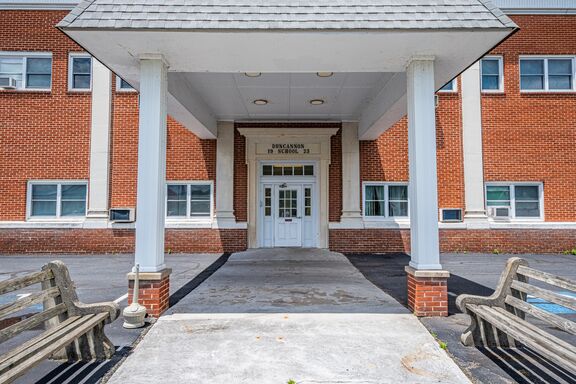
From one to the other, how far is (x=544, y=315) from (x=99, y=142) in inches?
492

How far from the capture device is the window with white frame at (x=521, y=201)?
12.5m

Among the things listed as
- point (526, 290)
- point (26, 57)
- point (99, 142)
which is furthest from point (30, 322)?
point (26, 57)

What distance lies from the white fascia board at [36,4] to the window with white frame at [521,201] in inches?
594

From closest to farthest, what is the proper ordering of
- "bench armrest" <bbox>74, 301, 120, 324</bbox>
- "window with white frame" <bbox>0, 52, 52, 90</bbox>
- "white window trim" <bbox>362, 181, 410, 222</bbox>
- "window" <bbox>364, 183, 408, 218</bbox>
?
"bench armrest" <bbox>74, 301, 120, 324</bbox> → "window with white frame" <bbox>0, 52, 52, 90</bbox> → "white window trim" <bbox>362, 181, 410, 222</bbox> → "window" <bbox>364, 183, 408, 218</bbox>

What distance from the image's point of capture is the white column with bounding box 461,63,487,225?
40.6ft

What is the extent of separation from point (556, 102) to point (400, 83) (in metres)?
8.46

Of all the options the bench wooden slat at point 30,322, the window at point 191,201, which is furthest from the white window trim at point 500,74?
the bench wooden slat at point 30,322

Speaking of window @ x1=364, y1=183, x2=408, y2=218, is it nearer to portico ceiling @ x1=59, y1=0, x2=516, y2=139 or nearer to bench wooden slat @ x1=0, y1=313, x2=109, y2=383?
portico ceiling @ x1=59, y1=0, x2=516, y2=139

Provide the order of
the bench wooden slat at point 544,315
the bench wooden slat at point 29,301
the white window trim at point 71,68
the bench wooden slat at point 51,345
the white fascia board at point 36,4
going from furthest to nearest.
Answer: the white window trim at point 71,68, the white fascia board at point 36,4, the bench wooden slat at point 544,315, the bench wooden slat at point 29,301, the bench wooden slat at point 51,345

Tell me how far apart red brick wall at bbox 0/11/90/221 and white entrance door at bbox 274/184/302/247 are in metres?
6.36

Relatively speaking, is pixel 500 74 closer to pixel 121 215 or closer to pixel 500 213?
pixel 500 213

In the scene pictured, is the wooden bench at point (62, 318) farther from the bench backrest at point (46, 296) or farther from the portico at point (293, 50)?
the portico at point (293, 50)

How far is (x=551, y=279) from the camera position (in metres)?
3.67

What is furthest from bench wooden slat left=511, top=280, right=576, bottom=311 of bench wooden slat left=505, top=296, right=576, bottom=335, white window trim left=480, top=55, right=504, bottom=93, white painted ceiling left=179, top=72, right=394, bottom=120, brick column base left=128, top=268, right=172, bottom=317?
white window trim left=480, top=55, right=504, bottom=93
